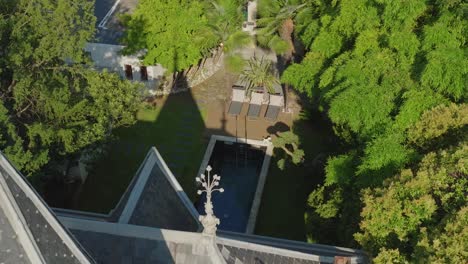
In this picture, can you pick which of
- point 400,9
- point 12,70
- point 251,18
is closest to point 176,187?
point 12,70

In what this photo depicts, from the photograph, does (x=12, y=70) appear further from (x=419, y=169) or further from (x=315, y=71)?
(x=419, y=169)

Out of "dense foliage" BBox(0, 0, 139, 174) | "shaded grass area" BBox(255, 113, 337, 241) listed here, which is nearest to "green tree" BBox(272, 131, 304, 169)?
"shaded grass area" BBox(255, 113, 337, 241)

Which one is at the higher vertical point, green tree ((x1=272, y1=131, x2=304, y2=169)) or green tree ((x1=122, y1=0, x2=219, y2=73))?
green tree ((x1=122, y1=0, x2=219, y2=73))

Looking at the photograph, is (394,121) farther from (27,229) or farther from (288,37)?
(288,37)

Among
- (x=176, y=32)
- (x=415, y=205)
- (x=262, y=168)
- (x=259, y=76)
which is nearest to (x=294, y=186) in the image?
(x=262, y=168)

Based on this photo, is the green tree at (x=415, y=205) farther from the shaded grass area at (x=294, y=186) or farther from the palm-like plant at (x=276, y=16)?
the palm-like plant at (x=276, y=16)

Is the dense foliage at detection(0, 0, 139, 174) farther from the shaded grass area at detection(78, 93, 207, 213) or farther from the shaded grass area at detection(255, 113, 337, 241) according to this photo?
the shaded grass area at detection(255, 113, 337, 241)
